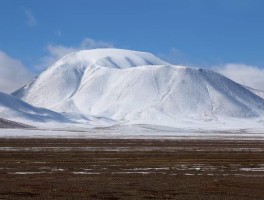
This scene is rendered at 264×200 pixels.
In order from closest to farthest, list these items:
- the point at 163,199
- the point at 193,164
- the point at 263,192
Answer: the point at 163,199 → the point at 263,192 → the point at 193,164

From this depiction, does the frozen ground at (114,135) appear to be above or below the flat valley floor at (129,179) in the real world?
above

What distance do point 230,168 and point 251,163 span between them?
4562 millimetres

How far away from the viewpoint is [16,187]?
25297 millimetres

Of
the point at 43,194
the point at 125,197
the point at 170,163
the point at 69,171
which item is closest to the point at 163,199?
the point at 125,197

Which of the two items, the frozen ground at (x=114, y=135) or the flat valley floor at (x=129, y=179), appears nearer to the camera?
the flat valley floor at (x=129, y=179)

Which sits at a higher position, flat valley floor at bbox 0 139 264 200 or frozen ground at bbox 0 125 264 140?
frozen ground at bbox 0 125 264 140

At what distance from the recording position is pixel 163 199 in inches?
885

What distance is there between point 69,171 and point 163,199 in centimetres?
1112

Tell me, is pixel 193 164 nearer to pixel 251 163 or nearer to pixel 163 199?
pixel 251 163

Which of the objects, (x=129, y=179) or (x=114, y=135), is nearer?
(x=129, y=179)

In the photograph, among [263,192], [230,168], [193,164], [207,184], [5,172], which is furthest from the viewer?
[193,164]

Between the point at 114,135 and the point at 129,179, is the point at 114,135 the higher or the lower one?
the higher one

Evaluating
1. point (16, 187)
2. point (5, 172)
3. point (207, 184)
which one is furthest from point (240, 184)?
point (5, 172)

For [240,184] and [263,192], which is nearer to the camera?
[263,192]
